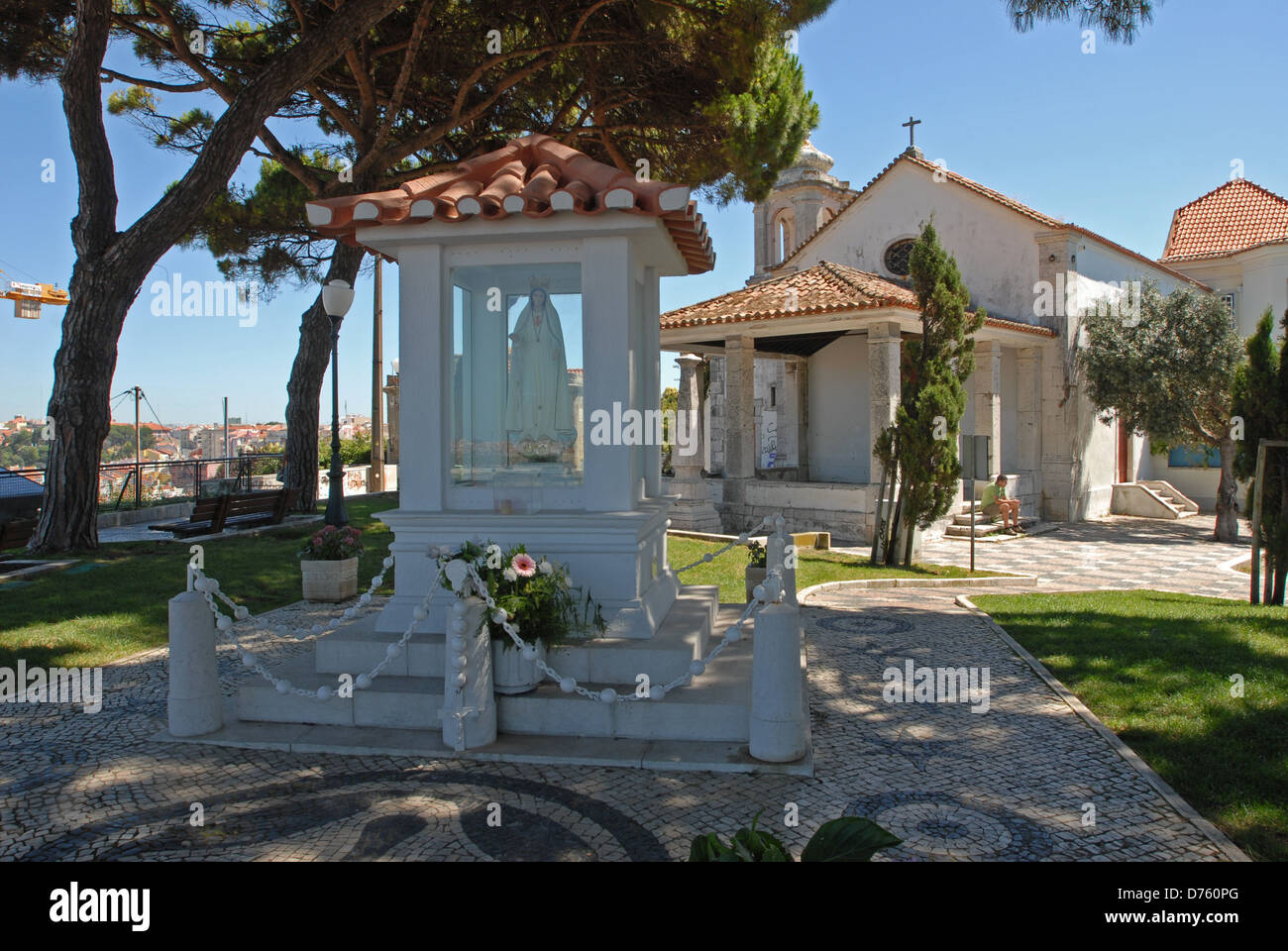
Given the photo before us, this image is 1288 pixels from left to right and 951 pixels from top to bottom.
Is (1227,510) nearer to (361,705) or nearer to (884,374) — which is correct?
(884,374)

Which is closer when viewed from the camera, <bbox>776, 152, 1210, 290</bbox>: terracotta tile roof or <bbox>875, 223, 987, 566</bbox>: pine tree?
<bbox>875, 223, 987, 566</bbox>: pine tree

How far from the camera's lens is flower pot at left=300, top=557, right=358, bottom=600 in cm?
895

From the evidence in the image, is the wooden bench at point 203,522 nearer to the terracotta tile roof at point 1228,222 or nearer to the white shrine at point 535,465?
the white shrine at point 535,465

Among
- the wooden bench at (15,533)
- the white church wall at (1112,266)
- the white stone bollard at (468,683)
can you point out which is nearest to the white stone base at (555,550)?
the white stone bollard at (468,683)

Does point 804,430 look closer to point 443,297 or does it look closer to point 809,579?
point 809,579

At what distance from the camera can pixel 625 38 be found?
11.8m

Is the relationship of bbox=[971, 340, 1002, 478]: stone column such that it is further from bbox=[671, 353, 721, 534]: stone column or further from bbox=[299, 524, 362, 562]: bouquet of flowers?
bbox=[299, 524, 362, 562]: bouquet of flowers

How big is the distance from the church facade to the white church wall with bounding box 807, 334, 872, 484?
34 mm

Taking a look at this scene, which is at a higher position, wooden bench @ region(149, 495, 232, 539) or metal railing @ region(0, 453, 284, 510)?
metal railing @ region(0, 453, 284, 510)

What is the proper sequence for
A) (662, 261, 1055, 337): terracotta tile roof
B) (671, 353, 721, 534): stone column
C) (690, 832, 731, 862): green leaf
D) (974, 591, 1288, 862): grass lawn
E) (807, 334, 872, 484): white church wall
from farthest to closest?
(807, 334, 872, 484): white church wall
(671, 353, 721, 534): stone column
(662, 261, 1055, 337): terracotta tile roof
(974, 591, 1288, 862): grass lawn
(690, 832, 731, 862): green leaf

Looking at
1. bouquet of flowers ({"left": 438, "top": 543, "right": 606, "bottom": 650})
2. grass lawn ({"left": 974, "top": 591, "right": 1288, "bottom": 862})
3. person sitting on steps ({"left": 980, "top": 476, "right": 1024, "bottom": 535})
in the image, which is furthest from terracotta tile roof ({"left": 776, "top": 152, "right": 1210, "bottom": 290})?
bouquet of flowers ({"left": 438, "top": 543, "right": 606, "bottom": 650})

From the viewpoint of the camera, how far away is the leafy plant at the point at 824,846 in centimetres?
240

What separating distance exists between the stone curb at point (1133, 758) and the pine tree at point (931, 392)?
4964mm

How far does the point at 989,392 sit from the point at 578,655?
1566 centimetres
